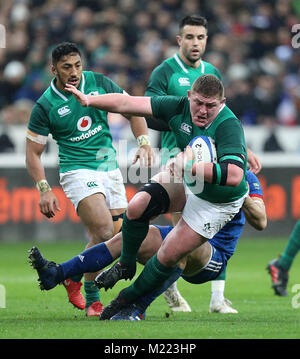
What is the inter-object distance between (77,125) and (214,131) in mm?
1743

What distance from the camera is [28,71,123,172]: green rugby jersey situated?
7.77m

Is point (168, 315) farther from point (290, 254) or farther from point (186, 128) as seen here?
point (290, 254)

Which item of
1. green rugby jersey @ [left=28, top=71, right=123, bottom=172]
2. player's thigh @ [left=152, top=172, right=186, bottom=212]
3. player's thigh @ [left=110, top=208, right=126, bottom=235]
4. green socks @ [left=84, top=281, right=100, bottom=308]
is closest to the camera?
player's thigh @ [left=152, top=172, right=186, bottom=212]

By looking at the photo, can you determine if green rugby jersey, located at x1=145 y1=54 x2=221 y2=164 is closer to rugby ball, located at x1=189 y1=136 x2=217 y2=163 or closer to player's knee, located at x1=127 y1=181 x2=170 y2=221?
player's knee, located at x1=127 y1=181 x2=170 y2=221

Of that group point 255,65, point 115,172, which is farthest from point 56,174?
point 115,172

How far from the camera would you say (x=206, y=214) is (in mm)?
6559

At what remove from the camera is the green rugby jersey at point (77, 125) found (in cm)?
777

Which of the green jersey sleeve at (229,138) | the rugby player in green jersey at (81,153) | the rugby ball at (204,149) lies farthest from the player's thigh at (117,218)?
the green jersey sleeve at (229,138)

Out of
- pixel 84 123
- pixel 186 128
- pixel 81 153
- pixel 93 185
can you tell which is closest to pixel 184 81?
pixel 84 123

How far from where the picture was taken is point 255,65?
60.8 ft

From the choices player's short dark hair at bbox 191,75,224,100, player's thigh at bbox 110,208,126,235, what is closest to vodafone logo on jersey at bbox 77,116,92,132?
player's thigh at bbox 110,208,126,235

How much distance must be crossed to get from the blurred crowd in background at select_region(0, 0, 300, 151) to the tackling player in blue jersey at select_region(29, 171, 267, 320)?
9.27 meters

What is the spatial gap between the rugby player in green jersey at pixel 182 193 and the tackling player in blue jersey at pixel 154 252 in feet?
0.88

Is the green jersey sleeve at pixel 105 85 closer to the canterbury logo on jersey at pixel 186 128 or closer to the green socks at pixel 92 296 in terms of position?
the canterbury logo on jersey at pixel 186 128
